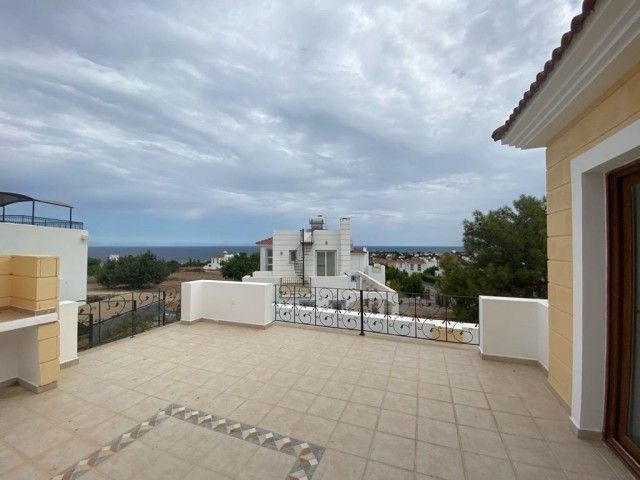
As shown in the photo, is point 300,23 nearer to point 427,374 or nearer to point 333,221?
point 427,374

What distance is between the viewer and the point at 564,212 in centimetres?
277

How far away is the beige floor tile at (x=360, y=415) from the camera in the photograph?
2578 millimetres

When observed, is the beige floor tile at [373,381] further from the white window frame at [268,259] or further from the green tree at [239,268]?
the green tree at [239,268]

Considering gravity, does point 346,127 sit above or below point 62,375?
above

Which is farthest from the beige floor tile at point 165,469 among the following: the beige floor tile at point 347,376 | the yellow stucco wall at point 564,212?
the yellow stucco wall at point 564,212

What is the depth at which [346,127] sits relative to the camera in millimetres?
10898

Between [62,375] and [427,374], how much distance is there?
15.8 feet

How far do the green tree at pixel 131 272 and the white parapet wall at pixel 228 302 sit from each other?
32.1 metres

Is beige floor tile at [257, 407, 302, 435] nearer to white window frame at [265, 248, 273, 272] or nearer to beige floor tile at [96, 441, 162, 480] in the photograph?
beige floor tile at [96, 441, 162, 480]

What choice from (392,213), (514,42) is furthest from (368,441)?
(392,213)

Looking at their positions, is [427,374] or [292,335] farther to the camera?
[292,335]

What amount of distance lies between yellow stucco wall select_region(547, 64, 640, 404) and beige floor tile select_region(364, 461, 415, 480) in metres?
2.05

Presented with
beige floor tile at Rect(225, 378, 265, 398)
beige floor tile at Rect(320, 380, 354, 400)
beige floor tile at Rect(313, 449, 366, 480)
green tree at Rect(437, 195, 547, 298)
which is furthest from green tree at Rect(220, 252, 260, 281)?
beige floor tile at Rect(313, 449, 366, 480)

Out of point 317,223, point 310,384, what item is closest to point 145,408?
point 310,384
